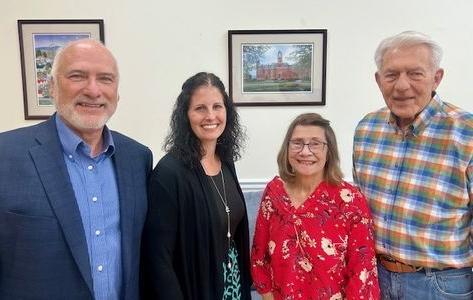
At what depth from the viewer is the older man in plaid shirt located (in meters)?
1.34

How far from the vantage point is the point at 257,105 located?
2.67 m

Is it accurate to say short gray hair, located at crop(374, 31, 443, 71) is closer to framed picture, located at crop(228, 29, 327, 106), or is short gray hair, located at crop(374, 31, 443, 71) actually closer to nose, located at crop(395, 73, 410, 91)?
nose, located at crop(395, 73, 410, 91)

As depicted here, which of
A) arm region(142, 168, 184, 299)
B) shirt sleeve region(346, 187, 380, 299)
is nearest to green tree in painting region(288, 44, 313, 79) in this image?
shirt sleeve region(346, 187, 380, 299)

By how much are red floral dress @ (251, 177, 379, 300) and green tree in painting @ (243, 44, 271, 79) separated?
136cm

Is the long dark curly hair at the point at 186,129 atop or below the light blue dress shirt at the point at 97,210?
atop

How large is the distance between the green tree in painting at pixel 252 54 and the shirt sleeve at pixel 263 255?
130 cm

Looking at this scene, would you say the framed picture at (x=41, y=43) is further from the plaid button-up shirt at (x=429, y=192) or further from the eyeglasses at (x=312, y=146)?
the plaid button-up shirt at (x=429, y=192)

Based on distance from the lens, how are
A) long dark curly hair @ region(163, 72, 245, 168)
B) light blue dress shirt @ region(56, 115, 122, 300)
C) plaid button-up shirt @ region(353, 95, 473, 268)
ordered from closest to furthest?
light blue dress shirt @ region(56, 115, 122, 300)
plaid button-up shirt @ region(353, 95, 473, 268)
long dark curly hair @ region(163, 72, 245, 168)

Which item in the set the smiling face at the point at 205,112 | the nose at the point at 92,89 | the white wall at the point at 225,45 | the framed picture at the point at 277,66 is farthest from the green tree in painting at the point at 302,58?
the nose at the point at 92,89

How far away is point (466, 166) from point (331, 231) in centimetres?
51

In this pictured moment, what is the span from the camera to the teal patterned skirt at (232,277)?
61.2 inches

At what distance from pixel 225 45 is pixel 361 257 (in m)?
1.73

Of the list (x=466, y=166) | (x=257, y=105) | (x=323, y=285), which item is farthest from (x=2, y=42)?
(x=466, y=166)

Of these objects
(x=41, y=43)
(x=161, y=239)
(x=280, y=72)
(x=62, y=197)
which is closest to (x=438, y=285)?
(x=161, y=239)
